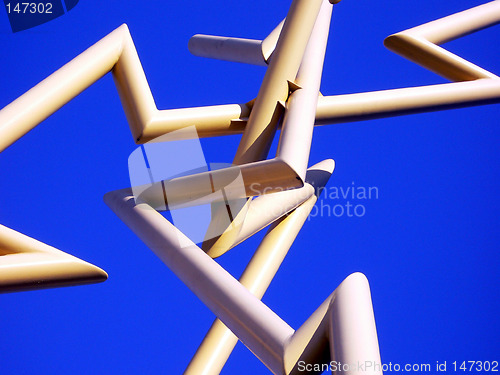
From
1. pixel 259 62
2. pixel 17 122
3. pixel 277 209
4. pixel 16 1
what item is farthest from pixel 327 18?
pixel 16 1

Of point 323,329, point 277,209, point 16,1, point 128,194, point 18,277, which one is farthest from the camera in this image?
point 16,1

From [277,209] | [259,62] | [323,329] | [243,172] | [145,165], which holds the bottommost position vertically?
[323,329]

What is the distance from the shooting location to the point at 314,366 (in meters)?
1.43

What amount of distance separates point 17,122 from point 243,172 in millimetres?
598

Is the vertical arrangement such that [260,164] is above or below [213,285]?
above

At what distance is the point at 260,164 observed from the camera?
5.34 ft

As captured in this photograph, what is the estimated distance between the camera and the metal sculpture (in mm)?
1438

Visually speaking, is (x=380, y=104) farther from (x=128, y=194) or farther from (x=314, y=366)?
(x=314, y=366)

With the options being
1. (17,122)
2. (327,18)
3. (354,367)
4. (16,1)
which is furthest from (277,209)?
(16,1)

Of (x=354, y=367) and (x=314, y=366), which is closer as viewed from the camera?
(x=354, y=367)

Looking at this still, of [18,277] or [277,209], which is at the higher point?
[277,209]

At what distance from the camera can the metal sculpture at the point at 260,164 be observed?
1.44 metres

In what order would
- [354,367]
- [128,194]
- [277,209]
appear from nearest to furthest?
[354,367] < [128,194] < [277,209]

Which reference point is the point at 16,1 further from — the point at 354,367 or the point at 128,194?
the point at 354,367
